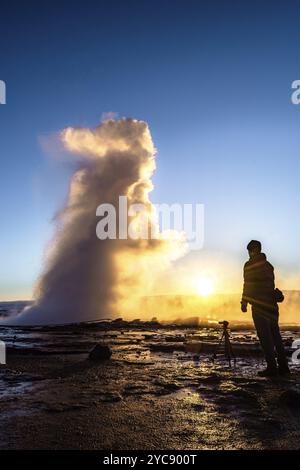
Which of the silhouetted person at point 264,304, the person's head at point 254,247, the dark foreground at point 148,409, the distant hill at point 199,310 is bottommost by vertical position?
the distant hill at point 199,310

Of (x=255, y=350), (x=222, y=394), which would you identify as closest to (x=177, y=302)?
(x=255, y=350)

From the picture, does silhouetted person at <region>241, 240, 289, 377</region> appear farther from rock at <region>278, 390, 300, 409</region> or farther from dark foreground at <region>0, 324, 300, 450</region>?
rock at <region>278, 390, 300, 409</region>

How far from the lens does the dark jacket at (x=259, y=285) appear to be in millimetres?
8680

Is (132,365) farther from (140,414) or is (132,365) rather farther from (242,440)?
(242,440)

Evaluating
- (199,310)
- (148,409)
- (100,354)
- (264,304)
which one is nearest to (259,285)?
(264,304)

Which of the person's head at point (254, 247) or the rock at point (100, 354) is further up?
the person's head at point (254, 247)

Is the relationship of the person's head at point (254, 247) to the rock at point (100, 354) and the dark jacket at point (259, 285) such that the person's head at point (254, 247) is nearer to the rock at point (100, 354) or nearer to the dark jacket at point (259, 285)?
the dark jacket at point (259, 285)

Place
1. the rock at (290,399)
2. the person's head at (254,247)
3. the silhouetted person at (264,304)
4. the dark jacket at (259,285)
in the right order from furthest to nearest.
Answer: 1. the person's head at (254,247)
2. the dark jacket at (259,285)
3. the silhouetted person at (264,304)
4. the rock at (290,399)

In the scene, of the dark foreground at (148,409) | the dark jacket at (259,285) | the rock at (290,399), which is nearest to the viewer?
the dark foreground at (148,409)

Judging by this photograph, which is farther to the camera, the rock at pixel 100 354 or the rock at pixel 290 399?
the rock at pixel 100 354

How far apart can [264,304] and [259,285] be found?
45cm

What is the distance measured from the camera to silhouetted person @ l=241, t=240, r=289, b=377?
8.40 metres

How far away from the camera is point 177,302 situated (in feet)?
298

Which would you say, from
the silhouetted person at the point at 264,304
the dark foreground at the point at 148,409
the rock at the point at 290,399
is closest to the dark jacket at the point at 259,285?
the silhouetted person at the point at 264,304
